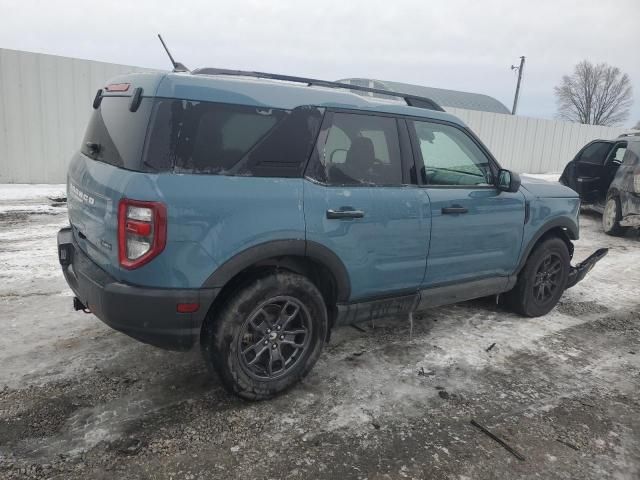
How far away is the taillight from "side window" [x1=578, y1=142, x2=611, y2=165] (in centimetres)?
977

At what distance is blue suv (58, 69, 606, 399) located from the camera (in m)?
2.62

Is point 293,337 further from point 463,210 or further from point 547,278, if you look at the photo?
point 547,278

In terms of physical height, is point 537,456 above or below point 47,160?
below

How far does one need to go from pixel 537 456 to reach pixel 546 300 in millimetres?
2449

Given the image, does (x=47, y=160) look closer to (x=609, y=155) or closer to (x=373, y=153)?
(x=373, y=153)

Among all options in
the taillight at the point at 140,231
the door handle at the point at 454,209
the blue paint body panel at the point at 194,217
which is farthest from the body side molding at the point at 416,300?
the taillight at the point at 140,231

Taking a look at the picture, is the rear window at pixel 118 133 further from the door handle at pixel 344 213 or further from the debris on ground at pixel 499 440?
the debris on ground at pixel 499 440

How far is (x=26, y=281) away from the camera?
4941mm

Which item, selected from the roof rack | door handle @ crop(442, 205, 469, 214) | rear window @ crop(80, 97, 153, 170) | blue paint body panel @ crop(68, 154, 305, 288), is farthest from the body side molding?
rear window @ crop(80, 97, 153, 170)

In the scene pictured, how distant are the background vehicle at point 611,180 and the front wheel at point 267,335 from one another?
23.9ft

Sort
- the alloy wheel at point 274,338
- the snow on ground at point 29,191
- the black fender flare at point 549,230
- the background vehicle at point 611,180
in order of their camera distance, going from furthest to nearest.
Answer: the snow on ground at point 29,191 < the background vehicle at point 611,180 < the black fender flare at point 549,230 < the alloy wheel at point 274,338

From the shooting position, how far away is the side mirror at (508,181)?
156 inches

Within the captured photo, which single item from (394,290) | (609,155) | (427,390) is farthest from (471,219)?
(609,155)

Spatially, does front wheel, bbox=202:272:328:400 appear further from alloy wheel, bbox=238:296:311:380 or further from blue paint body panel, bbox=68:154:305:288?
blue paint body panel, bbox=68:154:305:288
